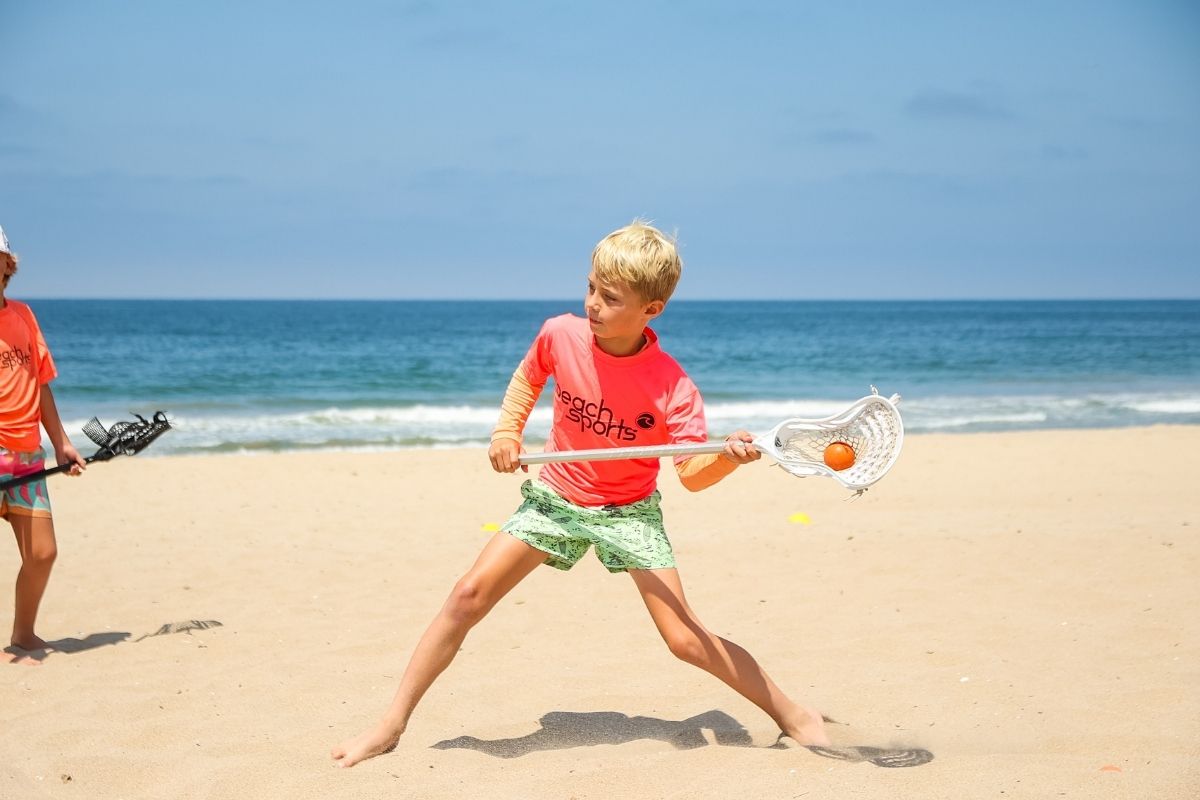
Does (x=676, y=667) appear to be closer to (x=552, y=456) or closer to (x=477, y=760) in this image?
(x=477, y=760)

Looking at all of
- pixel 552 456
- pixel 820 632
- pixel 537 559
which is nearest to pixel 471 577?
pixel 537 559

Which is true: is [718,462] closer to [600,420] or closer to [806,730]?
[600,420]

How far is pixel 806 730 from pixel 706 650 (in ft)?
1.80

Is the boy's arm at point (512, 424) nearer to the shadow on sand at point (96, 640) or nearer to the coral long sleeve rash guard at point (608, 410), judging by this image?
the coral long sleeve rash guard at point (608, 410)

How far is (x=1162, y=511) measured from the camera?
8.34 meters

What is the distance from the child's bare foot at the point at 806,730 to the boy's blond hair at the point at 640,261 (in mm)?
1584

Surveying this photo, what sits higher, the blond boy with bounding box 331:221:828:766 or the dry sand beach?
the blond boy with bounding box 331:221:828:766

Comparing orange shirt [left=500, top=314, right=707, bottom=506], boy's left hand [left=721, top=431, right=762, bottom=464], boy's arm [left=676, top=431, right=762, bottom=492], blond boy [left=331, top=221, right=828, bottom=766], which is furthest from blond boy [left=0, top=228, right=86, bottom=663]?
boy's left hand [left=721, top=431, right=762, bottom=464]

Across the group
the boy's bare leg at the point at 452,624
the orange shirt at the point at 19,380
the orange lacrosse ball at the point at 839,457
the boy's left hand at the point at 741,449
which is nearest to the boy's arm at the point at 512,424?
the boy's bare leg at the point at 452,624

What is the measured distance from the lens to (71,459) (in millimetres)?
4832

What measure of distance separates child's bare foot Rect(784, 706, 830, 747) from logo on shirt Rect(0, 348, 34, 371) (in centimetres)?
365

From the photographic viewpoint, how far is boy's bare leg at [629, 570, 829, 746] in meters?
3.54

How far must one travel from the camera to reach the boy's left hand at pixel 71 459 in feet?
15.6

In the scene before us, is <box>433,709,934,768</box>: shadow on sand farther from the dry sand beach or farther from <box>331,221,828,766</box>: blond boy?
<box>331,221,828,766</box>: blond boy
